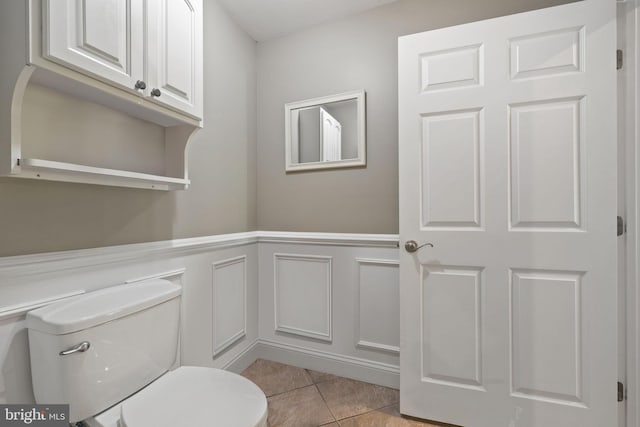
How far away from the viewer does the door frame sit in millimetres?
1254

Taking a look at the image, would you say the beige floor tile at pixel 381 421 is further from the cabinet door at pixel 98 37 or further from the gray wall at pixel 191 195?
the cabinet door at pixel 98 37

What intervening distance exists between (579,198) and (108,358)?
1942 millimetres

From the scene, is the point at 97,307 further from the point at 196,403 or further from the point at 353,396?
the point at 353,396

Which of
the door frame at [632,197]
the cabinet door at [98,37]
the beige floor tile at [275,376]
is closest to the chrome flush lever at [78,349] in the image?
the cabinet door at [98,37]

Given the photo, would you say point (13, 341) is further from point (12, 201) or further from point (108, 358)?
point (12, 201)

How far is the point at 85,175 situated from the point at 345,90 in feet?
4.94

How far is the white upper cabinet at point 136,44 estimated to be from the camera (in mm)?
836

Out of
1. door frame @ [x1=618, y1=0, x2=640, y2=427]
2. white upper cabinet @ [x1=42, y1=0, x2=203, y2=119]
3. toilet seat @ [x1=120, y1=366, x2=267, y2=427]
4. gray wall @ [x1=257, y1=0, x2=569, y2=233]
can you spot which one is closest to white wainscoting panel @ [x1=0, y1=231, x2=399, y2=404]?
gray wall @ [x1=257, y1=0, x2=569, y2=233]

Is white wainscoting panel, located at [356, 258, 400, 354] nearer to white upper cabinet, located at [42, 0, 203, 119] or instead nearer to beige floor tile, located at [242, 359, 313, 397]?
beige floor tile, located at [242, 359, 313, 397]

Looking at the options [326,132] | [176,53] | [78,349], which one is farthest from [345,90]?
[78,349]

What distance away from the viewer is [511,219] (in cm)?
141

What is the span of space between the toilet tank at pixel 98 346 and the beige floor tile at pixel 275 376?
0.86m

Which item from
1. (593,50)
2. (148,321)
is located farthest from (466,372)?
(593,50)

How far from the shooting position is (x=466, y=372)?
58.3 inches
